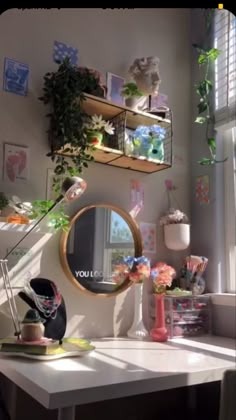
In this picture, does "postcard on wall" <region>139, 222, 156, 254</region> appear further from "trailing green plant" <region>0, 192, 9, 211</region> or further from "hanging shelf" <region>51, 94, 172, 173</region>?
"trailing green plant" <region>0, 192, 9, 211</region>

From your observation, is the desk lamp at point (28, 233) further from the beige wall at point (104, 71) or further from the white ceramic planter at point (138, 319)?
the white ceramic planter at point (138, 319)

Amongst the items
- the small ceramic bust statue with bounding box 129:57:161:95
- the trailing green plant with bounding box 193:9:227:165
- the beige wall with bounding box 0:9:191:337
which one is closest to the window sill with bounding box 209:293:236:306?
the beige wall with bounding box 0:9:191:337

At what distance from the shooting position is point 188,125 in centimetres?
228

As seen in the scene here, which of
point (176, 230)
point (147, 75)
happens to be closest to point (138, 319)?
point (176, 230)

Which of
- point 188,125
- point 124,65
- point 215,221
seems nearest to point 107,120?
point 124,65

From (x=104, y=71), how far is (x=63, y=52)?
236 mm

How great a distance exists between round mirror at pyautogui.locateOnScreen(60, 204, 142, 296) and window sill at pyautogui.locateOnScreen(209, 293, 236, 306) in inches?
17.6

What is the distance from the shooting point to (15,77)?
66.7 inches

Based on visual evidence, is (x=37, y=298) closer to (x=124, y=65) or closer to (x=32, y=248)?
(x=32, y=248)

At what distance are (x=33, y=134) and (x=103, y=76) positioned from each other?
1.69 ft

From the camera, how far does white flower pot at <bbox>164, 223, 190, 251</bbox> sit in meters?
1.99

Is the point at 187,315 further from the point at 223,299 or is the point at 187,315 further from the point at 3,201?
the point at 3,201

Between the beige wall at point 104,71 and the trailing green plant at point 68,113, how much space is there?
7cm

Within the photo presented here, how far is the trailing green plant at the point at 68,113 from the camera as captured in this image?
1.63 metres
